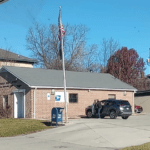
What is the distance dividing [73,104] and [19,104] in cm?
506

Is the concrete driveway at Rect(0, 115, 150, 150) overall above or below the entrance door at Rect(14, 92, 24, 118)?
below

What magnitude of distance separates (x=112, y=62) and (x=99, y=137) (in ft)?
145

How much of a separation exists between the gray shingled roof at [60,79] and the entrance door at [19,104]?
179 cm

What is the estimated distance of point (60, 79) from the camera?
30500 millimetres

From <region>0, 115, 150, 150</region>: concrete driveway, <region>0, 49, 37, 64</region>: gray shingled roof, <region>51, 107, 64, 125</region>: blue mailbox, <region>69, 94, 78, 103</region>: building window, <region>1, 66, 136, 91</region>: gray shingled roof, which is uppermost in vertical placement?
<region>0, 49, 37, 64</region>: gray shingled roof

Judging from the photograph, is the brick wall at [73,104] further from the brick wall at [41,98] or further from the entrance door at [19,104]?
the entrance door at [19,104]

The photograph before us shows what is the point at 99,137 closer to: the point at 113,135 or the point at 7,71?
the point at 113,135

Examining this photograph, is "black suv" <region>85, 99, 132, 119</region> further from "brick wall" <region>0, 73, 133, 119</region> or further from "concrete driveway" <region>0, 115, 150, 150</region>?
"concrete driveway" <region>0, 115, 150, 150</region>

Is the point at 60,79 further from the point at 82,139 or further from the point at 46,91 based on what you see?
the point at 82,139

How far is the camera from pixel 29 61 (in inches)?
1921

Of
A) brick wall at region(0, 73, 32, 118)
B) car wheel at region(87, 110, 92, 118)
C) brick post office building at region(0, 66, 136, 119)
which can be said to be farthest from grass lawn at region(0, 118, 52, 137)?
car wheel at region(87, 110, 92, 118)

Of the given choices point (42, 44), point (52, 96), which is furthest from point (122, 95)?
point (42, 44)

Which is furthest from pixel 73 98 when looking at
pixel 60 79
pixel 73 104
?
pixel 60 79

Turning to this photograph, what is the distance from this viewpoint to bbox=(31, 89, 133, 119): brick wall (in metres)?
26.7
